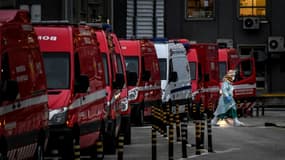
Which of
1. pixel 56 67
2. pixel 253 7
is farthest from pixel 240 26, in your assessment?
pixel 56 67

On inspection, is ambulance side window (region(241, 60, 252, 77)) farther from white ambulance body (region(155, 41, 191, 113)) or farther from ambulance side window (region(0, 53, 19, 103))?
ambulance side window (region(0, 53, 19, 103))

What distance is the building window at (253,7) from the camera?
6006cm

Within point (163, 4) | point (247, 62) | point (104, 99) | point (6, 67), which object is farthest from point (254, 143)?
point (163, 4)

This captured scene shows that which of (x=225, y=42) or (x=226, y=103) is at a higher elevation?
(x=225, y=42)

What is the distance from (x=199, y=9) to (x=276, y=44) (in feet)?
17.2

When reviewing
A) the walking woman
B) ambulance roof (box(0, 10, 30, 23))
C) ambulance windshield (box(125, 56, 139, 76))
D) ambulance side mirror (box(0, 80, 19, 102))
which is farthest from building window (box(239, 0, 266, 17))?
ambulance side mirror (box(0, 80, 19, 102))

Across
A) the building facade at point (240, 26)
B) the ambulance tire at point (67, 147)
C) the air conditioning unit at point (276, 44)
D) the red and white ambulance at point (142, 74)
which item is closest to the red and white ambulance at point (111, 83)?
the ambulance tire at point (67, 147)

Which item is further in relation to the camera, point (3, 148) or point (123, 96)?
point (123, 96)

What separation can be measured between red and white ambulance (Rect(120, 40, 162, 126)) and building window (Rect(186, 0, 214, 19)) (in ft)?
96.6

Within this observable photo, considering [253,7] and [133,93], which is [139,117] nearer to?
[133,93]

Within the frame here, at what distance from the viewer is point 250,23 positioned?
59.2 metres

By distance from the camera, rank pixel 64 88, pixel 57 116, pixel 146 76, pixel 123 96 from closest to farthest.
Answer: pixel 57 116
pixel 64 88
pixel 123 96
pixel 146 76

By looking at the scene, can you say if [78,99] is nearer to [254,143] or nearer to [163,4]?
[254,143]

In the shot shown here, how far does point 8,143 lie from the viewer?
1202 cm
